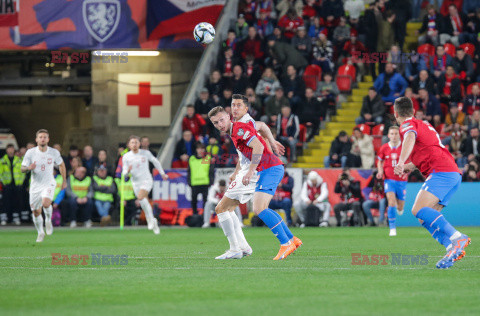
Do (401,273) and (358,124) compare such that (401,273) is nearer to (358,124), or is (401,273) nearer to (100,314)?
(100,314)

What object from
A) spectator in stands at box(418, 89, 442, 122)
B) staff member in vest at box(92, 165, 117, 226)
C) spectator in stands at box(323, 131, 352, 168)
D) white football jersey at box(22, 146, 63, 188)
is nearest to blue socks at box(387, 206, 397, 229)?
spectator in stands at box(323, 131, 352, 168)

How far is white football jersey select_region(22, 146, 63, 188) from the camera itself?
1875 centimetres

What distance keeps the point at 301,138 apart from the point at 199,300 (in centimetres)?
1878

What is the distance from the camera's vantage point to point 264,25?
92.8 ft

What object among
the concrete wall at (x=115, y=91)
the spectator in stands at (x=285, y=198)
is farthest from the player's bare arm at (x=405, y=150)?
the concrete wall at (x=115, y=91)

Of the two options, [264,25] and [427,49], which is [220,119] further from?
[264,25]

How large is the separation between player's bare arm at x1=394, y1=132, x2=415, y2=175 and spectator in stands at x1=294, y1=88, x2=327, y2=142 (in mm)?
15100

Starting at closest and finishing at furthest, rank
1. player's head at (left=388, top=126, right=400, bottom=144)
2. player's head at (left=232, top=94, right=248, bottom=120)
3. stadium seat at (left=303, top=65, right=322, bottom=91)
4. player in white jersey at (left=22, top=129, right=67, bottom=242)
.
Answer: player's head at (left=232, top=94, right=248, bottom=120)
player in white jersey at (left=22, top=129, right=67, bottom=242)
player's head at (left=388, top=126, right=400, bottom=144)
stadium seat at (left=303, top=65, right=322, bottom=91)

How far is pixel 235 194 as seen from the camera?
12.6m

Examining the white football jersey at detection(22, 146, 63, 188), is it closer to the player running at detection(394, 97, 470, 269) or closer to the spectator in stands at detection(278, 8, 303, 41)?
the player running at detection(394, 97, 470, 269)

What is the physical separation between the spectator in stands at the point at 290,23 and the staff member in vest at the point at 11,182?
28.0ft

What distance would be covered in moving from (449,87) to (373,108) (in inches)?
82.5

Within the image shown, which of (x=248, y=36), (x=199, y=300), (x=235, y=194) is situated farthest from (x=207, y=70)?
(x=199, y=300)

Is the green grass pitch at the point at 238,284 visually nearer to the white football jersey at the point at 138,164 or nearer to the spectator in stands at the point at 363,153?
the white football jersey at the point at 138,164
